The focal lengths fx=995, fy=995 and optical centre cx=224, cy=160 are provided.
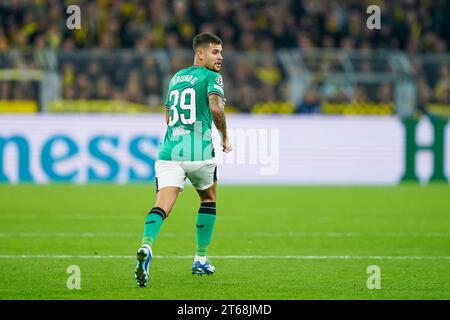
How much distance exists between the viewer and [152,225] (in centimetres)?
834

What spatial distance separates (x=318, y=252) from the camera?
10.7 m

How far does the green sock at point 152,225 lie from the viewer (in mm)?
8266

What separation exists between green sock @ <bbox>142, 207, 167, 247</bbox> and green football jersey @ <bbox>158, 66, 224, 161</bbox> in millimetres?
516

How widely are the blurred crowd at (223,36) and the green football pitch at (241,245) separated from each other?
3602 mm

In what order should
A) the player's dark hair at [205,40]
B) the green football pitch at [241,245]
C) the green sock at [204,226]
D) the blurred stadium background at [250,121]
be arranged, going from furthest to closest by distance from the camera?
the blurred stadium background at [250,121] < the green sock at [204,226] < the player's dark hair at [205,40] < the green football pitch at [241,245]

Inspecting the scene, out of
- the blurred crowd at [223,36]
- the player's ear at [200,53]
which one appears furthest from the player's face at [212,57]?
the blurred crowd at [223,36]

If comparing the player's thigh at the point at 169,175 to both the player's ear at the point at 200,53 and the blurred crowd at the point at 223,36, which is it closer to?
the player's ear at the point at 200,53

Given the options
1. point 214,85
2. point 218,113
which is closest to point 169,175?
point 218,113

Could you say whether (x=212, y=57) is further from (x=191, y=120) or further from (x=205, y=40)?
(x=191, y=120)

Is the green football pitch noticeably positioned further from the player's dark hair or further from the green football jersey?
the player's dark hair

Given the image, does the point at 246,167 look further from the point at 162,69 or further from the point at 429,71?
the point at 429,71

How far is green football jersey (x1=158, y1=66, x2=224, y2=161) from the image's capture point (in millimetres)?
8680

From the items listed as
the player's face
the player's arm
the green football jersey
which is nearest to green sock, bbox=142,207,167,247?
the green football jersey
